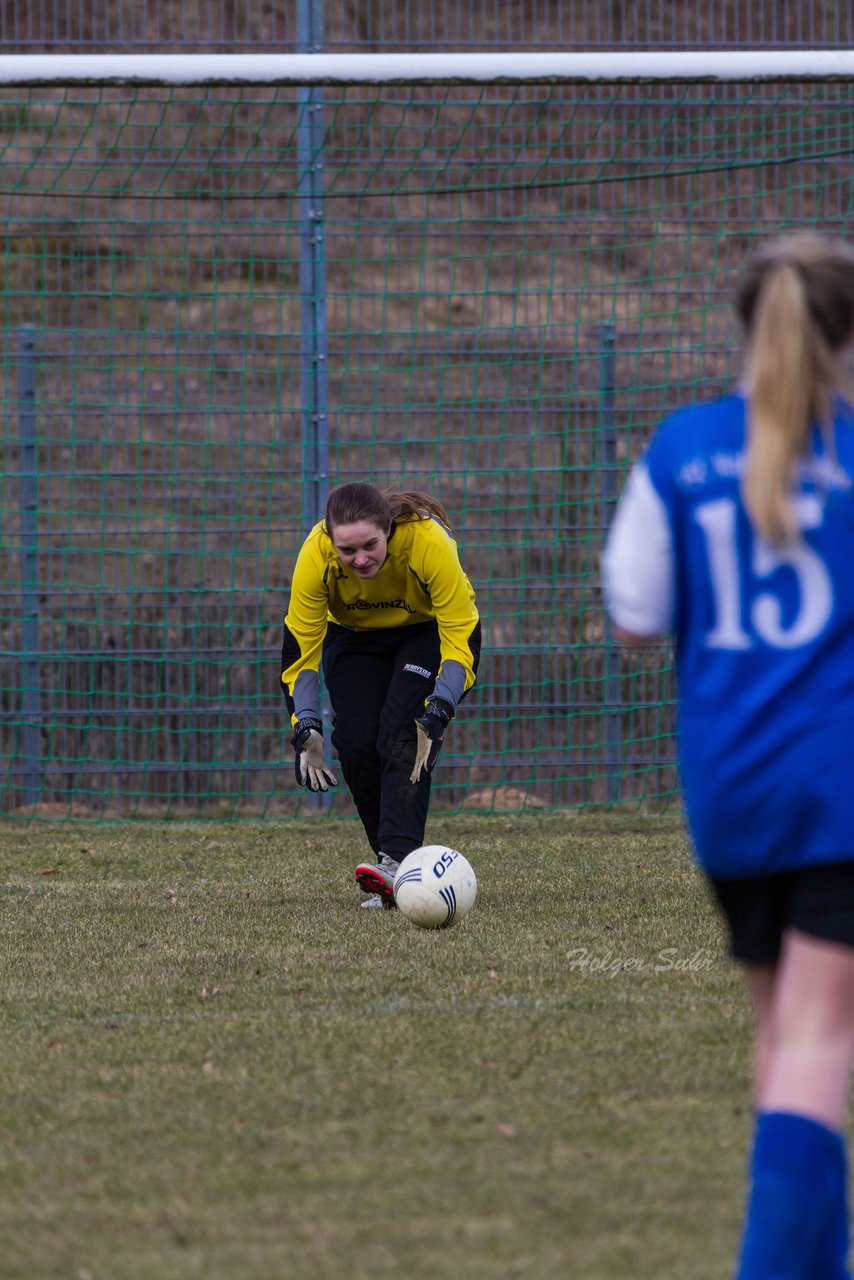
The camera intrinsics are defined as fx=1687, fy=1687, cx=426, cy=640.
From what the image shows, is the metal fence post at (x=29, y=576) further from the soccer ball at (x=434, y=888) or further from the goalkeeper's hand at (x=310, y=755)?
the soccer ball at (x=434, y=888)

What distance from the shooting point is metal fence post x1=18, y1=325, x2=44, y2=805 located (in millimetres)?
9180

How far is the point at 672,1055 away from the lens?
4.02 m

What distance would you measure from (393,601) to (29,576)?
3.71m

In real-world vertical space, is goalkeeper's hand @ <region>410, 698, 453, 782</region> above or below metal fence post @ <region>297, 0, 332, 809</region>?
below

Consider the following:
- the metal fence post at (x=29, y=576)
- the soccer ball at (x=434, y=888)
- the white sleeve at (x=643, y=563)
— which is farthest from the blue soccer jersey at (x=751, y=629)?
the metal fence post at (x=29, y=576)

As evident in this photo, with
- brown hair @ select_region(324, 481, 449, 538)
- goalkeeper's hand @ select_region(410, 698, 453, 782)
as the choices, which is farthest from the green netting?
brown hair @ select_region(324, 481, 449, 538)

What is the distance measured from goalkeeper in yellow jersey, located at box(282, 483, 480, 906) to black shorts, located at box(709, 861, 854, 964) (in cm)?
335

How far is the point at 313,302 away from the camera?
30.2ft

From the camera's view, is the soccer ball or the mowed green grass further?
the soccer ball

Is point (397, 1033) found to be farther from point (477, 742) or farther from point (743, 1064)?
point (477, 742)

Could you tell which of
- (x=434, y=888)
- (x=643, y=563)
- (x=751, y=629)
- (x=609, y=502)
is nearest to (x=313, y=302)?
(x=609, y=502)

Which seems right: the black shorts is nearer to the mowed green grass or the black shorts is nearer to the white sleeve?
the white sleeve

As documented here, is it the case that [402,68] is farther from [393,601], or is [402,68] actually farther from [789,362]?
[789,362]

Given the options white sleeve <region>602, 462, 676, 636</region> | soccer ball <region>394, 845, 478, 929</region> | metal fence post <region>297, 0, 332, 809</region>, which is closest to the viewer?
white sleeve <region>602, 462, 676, 636</region>
